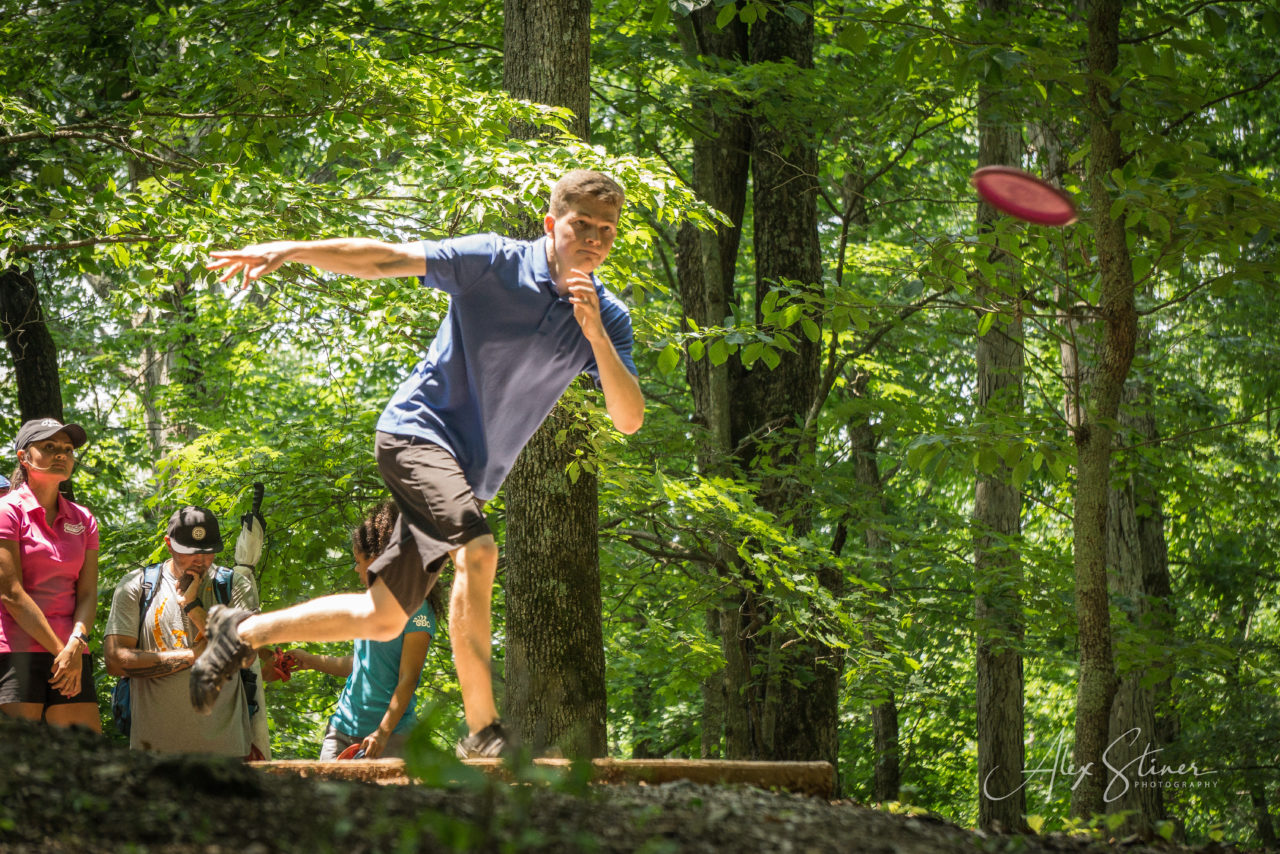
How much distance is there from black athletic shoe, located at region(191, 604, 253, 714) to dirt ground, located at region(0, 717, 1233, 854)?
68 cm

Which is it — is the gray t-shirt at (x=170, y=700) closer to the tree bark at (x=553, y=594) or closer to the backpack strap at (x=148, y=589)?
the backpack strap at (x=148, y=589)

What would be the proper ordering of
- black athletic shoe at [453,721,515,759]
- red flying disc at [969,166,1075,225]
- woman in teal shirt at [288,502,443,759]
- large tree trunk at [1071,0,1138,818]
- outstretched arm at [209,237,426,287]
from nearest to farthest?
black athletic shoe at [453,721,515,759] < outstretched arm at [209,237,426,287] < red flying disc at [969,166,1075,225] < woman in teal shirt at [288,502,443,759] < large tree trunk at [1071,0,1138,818]

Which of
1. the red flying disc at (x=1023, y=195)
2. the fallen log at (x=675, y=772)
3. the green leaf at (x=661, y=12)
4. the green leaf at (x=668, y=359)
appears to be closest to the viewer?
the fallen log at (x=675, y=772)

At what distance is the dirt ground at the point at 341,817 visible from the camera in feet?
7.11

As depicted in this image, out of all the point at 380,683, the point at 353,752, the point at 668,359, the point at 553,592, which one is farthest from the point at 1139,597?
the point at 353,752

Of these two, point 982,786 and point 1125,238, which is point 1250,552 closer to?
point 982,786

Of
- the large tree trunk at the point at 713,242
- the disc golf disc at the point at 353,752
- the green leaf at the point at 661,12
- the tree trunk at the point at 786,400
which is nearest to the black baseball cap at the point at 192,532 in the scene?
the disc golf disc at the point at 353,752

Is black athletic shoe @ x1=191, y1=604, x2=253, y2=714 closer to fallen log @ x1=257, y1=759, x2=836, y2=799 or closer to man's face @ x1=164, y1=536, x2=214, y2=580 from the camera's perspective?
fallen log @ x1=257, y1=759, x2=836, y2=799

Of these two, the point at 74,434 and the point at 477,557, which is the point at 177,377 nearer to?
the point at 74,434

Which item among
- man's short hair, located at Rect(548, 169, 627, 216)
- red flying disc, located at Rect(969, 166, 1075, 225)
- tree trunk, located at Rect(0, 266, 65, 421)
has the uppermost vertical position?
tree trunk, located at Rect(0, 266, 65, 421)

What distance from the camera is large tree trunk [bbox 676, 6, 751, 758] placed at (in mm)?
10156

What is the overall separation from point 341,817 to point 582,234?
2.07 meters

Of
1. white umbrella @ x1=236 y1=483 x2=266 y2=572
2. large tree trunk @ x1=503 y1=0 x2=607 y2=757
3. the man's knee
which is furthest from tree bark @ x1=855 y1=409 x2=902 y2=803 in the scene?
the man's knee

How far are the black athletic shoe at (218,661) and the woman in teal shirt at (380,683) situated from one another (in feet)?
3.13
